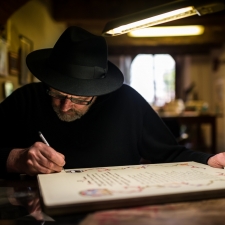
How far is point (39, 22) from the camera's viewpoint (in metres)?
3.53

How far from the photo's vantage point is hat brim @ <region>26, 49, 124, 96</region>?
1.13m

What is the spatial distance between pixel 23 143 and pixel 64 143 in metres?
0.19

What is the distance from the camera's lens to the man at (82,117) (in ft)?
3.85

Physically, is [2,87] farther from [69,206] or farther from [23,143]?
[69,206]

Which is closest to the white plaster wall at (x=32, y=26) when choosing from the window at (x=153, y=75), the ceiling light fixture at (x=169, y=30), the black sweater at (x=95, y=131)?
the ceiling light fixture at (x=169, y=30)

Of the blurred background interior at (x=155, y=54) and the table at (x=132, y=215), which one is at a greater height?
the blurred background interior at (x=155, y=54)

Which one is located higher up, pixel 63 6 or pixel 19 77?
pixel 63 6

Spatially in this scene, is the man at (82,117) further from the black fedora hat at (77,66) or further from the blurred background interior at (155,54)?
the blurred background interior at (155,54)

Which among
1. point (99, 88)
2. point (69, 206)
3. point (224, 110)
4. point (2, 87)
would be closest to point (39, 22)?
point (2, 87)

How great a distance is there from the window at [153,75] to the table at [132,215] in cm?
687

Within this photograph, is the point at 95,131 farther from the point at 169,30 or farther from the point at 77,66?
the point at 169,30

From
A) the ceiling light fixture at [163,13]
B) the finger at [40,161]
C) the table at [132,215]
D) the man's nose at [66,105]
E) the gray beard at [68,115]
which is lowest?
the table at [132,215]

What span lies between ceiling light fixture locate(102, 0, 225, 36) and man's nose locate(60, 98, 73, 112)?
0.37 meters

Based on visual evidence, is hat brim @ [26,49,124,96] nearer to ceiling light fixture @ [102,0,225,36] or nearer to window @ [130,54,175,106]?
ceiling light fixture @ [102,0,225,36]
